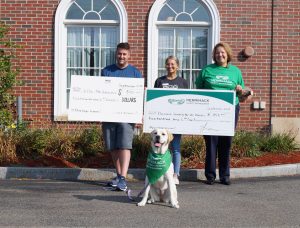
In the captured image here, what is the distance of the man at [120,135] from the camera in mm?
6824

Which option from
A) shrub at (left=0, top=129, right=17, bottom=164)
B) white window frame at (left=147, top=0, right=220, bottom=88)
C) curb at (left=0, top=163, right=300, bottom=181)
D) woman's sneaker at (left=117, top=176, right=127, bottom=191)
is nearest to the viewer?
woman's sneaker at (left=117, top=176, right=127, bottom=191)

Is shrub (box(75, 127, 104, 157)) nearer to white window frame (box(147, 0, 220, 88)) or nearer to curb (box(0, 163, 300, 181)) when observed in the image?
curb (box(0, 163, 300, 181))

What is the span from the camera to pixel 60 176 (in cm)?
788

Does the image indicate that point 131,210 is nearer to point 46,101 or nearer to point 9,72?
point 9,72

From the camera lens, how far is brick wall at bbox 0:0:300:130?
426 inches

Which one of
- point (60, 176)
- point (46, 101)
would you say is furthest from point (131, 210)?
point (46, 101)

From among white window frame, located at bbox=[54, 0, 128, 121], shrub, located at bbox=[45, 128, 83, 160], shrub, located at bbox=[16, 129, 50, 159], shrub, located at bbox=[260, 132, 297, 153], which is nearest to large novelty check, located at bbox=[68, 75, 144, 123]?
shrub, located at bbox=[45, 128, 83, 160]

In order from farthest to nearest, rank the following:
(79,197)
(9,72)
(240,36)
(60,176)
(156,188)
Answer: (240,36) < (9,72) < (60,176) < (79,197) < (156,188)

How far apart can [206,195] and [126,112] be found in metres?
1.56

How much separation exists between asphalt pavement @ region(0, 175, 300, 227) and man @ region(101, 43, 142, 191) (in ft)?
0.92

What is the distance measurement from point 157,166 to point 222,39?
5.63 metres

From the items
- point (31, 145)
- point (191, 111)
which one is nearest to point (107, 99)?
point (191, 111)

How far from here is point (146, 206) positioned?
5.91 meters

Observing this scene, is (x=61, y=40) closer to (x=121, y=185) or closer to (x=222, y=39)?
(x=222, y=39)
